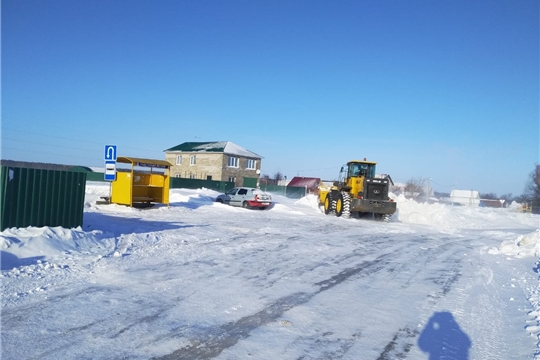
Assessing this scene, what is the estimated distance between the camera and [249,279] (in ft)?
28.4

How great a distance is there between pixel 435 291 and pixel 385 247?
5.93 metres

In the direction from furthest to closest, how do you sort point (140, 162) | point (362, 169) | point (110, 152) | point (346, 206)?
point (362, 169)
point (346, 206)
point (140, 162)
point (110, 152)

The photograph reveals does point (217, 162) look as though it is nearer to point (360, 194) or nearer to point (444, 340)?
point (360, 194)

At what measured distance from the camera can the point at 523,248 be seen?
46.6 ft

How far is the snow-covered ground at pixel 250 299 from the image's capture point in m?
5.33

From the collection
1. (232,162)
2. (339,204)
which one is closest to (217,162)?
(232,162)

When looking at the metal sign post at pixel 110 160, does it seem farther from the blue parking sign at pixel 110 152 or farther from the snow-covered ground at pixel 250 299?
the snow-covered ground at pixel 250 299

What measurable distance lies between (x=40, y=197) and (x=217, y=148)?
46.2 m

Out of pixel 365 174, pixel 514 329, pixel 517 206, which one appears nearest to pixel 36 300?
pixel 514 329

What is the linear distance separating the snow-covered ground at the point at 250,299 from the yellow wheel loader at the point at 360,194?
1034cm

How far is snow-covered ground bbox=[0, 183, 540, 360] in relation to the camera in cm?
533

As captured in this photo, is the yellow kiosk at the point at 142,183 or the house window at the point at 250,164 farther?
the house window at the point at 250,164

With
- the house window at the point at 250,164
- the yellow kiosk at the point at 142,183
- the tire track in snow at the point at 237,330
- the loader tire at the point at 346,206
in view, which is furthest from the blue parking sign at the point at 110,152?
the house window at the point at 250,164

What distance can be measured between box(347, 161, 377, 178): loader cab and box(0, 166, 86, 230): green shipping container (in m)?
17.6
